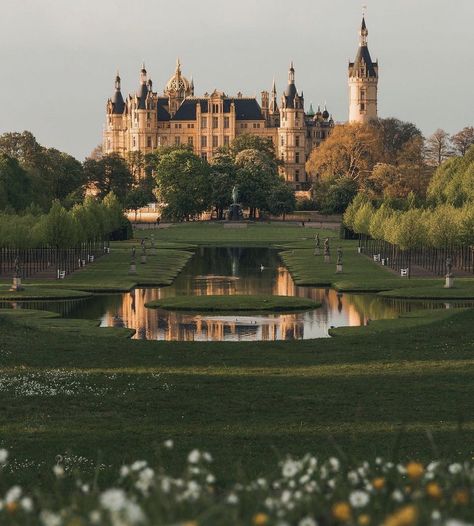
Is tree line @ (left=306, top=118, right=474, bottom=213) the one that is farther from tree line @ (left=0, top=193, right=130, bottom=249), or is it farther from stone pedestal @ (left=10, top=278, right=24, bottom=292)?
stone pedestal @ (left=10, top=278, right=24, bottom=292)

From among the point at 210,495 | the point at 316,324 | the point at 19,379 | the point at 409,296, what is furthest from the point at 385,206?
the point at 210,495

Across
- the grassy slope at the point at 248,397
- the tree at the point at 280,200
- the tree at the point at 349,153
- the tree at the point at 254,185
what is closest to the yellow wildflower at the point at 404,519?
the grassy slope at the point at 248,397

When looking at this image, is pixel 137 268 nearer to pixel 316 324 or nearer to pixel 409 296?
pixel 409 296

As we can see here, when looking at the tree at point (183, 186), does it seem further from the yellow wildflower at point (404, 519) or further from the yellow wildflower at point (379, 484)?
the yellow wildflower at point (404, 519)

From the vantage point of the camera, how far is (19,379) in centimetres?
2539

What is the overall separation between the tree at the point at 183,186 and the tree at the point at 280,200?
860 centimetres

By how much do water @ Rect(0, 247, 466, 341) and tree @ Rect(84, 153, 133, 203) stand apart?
101903 millimetres

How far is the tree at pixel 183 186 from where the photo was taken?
15762 centimetres

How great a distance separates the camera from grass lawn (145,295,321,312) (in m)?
49.4

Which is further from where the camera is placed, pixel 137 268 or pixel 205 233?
pixel 205 233

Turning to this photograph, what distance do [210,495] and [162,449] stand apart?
31.9 feet

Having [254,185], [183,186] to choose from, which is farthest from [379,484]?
[254,185]

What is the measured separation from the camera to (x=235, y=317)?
4619 cm

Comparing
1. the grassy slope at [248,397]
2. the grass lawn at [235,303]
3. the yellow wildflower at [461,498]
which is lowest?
the grass lawn at [235,303]
